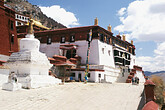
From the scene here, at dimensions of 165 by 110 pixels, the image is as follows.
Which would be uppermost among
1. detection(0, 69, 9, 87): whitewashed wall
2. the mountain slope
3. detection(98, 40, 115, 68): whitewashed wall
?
the mountain slope

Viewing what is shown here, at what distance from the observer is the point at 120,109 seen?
7.19 metres

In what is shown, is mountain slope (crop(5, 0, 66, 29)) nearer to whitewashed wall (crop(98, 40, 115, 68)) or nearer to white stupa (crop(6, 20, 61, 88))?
whitewashed wall (crop(98, 40, 115, 68))

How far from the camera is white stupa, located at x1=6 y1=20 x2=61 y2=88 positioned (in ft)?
43.5

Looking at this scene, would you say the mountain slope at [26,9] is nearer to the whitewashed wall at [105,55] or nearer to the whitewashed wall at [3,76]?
the whitewashed wall at [105,55]

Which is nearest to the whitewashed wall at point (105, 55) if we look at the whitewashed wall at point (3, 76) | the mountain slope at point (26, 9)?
the whitewashed wall at point (3, 76)

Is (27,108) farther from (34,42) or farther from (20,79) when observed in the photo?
(34,42)

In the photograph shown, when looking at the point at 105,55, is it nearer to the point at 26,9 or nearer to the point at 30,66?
the point at 30,66

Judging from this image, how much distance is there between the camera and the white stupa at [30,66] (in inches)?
523

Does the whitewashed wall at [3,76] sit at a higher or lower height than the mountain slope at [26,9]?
lower

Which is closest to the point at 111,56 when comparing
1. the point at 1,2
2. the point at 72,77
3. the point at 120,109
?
the point at 72,77

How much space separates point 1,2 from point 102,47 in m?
18.2

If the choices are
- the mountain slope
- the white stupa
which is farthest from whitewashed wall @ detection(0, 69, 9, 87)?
the mountain slope

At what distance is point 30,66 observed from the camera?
1370cm

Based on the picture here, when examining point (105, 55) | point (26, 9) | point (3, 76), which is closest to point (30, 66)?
point (3, 76)
